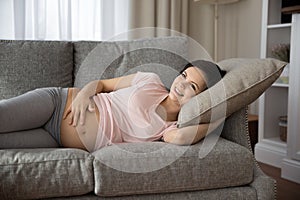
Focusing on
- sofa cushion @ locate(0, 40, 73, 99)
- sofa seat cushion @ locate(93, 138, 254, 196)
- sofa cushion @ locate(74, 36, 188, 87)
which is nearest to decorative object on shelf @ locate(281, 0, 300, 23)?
sofa cushion @ locate(74, 36, 188, 87)

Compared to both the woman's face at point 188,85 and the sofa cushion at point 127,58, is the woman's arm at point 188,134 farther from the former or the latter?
the sofa cushion at point 127,58

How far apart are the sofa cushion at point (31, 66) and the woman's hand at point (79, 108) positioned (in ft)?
1.21

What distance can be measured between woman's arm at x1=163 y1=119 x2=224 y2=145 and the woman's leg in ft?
1.68

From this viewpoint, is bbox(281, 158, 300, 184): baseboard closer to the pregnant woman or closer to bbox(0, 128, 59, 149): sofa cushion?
the pregnant woman

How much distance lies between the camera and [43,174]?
48.4 inches

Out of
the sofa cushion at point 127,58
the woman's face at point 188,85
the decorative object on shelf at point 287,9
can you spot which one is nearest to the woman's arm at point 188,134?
the woman's face at point 188,85

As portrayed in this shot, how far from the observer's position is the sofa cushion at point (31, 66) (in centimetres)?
178

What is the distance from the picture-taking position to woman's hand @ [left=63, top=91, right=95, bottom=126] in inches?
58.1

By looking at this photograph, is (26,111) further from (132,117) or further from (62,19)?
(62,19)

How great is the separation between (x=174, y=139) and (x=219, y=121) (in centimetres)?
20

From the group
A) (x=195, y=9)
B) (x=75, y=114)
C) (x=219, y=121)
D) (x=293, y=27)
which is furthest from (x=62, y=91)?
(x=195, y=9)

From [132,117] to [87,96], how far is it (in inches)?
8.8

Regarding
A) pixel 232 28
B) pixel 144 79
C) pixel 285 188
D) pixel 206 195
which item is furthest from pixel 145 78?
pixel 232 28

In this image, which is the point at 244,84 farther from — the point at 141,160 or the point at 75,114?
the point at 75,114
